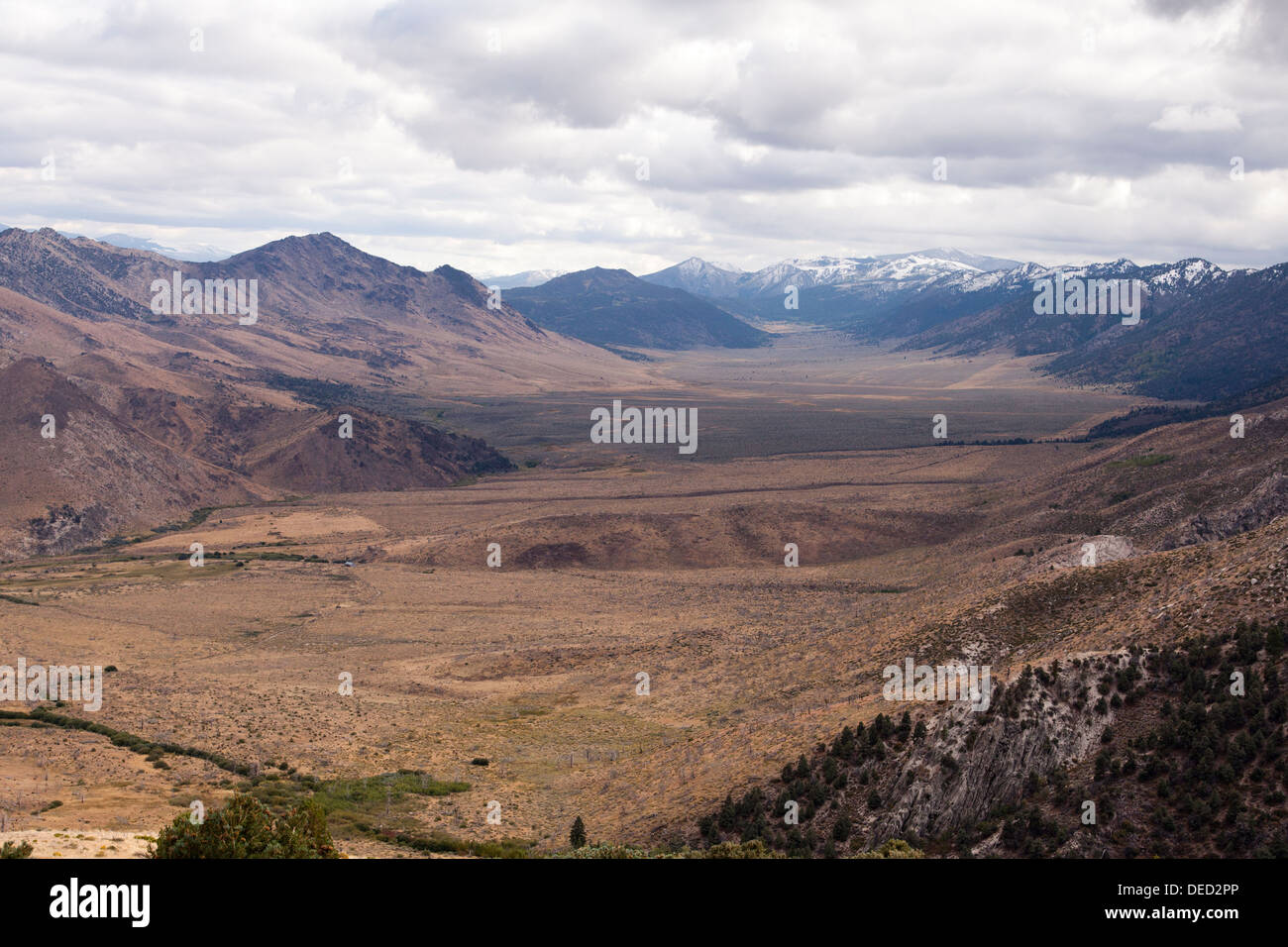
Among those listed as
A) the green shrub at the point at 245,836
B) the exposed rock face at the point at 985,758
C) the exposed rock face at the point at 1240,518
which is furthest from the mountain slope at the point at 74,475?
the exposed rock face at the point at 1240,518

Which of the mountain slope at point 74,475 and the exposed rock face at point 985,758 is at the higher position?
the mountain slope at point 74,475

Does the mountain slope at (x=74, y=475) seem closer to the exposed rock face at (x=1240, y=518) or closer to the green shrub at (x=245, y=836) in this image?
the green shrub at (x=245, y=836)

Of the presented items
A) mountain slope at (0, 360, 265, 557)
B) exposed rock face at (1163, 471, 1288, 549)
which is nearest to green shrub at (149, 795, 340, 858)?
exposed rock face at (1163, 471, 1288, 549)

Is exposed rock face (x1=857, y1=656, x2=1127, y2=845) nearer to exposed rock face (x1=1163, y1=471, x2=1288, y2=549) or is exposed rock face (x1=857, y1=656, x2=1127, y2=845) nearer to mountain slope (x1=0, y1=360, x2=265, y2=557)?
exposed rock face (x1=1163, y1=471, x2=1288, y2=549)

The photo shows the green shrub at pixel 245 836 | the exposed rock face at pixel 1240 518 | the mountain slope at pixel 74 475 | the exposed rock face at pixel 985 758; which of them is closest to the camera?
the green shrub at pixel 245 836

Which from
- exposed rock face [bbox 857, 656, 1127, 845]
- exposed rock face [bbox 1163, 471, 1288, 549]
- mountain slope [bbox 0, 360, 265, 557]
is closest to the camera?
exposed rock face [bbox 857, 656, 1127, 845]

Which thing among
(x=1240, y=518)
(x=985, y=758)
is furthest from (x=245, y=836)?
(x=1240, y=518)

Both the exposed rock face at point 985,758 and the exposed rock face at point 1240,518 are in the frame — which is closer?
the exposed rock face at point 985,758

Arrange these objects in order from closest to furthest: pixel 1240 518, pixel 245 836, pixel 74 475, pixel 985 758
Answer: pixel 245 836, pixel 985 758, pixel 1240 518, pixel 74 475

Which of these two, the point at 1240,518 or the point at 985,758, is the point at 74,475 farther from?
the point at 1240,518

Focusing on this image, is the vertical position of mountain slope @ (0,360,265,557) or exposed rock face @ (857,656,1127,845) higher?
mountain slope @ (0,360,265,557)

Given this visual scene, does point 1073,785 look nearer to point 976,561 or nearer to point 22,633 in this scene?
point 976,561
